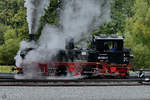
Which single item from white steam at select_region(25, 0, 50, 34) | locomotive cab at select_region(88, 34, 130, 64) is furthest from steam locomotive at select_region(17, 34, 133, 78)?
white steam at select_region(25, 0, 50, 34)

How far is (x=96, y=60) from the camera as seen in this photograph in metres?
19.4

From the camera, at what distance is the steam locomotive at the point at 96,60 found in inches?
764

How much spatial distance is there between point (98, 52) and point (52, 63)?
2.91 m

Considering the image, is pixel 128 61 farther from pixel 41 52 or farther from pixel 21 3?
pixel 21 3

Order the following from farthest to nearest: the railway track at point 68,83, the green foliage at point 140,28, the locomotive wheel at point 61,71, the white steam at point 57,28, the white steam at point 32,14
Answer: the green foliage at point 140,28
the white steam at point 32,14
the locomotive wheel at point 61,71
the white steam at point 57,28
the railway track at point 68,83

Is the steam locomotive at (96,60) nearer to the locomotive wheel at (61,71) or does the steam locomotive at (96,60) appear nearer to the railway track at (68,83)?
the locomotive wheel at (61,71)

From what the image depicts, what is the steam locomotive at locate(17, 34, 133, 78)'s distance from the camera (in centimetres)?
1941

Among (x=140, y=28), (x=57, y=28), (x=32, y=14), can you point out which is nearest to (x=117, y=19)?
(x=140, y=28)

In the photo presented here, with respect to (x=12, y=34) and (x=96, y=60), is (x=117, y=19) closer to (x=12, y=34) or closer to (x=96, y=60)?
(x=12, y=34)

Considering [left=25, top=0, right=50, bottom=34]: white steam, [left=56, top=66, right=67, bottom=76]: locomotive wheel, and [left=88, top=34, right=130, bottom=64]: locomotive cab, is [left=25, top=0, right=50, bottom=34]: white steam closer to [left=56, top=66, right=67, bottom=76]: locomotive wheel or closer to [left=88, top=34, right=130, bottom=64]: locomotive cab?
[left=56, top=66, right=67, bottom=76]: locomotive wheel

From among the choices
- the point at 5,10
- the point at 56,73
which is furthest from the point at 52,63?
the point at 5,10

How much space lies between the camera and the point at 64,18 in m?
20.9

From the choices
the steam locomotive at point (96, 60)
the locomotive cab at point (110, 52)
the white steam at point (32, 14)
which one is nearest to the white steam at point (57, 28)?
the white steam at point (32, 14)

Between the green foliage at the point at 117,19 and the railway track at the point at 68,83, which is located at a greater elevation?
the green foliage at the point at 117,19
